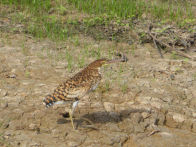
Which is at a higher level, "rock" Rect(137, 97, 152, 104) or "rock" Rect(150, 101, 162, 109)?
"rock" Rect(137, 97, 152, 104)

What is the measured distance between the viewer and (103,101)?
5.64 m

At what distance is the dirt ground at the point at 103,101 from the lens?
4.68 m

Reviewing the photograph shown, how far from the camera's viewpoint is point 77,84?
473 centimetres

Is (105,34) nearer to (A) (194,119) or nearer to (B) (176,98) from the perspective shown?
(B) (176,98)

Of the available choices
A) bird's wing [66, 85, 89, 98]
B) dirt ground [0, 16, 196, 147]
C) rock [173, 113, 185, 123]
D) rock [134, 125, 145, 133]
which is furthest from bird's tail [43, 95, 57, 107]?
rock [173, 113, 185, 123]

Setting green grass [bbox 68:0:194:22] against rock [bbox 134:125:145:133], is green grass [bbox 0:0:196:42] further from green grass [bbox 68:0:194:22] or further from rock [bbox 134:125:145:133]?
rock [bbox 134:125:145:133]

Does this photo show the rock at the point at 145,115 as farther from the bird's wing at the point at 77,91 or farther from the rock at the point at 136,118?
the bird's wing at the point at 77,91

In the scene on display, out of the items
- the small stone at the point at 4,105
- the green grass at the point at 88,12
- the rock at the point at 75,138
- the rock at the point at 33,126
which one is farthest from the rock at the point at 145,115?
the green grass at the point at 88,12

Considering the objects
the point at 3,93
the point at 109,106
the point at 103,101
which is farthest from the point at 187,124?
the point at 3,93

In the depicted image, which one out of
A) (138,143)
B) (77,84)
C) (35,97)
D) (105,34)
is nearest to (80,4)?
(105,34)

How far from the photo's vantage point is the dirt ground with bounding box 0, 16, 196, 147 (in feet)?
15.3

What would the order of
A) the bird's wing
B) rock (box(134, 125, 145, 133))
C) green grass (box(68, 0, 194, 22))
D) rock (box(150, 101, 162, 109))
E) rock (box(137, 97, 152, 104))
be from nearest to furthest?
the bird's wing → rock (box(134, 125, 145, 133)) → rock (box(150, 101, 162, 109)) → rock (box(137, 97, 152, 104)) → green grass (box(68, 0, 194, 22))

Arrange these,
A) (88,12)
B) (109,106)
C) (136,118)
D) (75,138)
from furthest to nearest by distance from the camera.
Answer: (88,12), (109,106), (136,118), (75,138)

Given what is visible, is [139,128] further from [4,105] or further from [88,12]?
[88,12]
